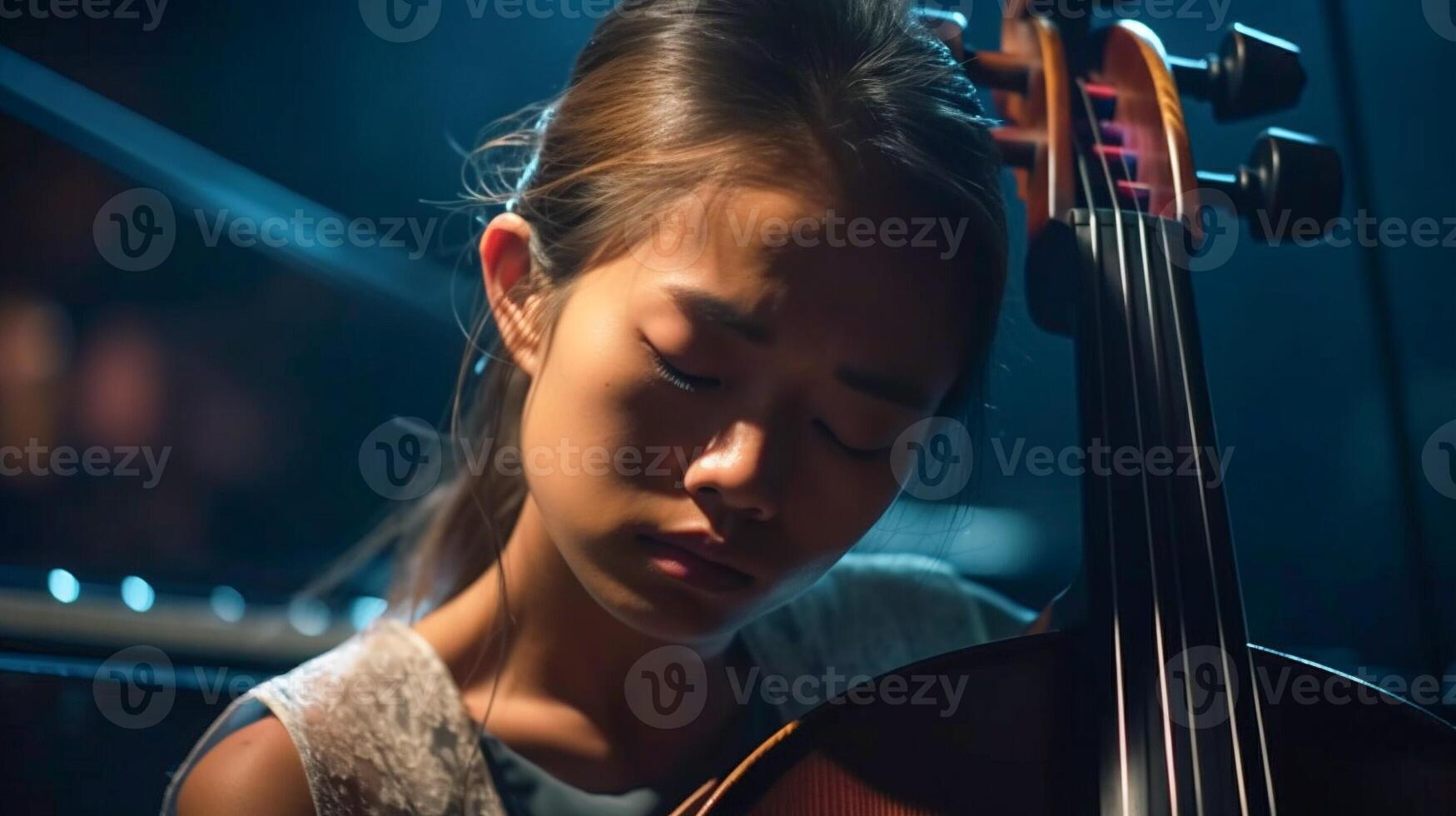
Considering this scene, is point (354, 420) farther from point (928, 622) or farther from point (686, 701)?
point (928, 622)

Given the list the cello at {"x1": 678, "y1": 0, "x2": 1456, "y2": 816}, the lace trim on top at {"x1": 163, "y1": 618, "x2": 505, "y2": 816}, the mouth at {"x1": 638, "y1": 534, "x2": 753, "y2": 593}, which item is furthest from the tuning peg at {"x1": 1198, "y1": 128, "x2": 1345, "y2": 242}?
the lace trim on top at {"x1": 163, "y1": 618, "x2": 505, "y2": 816}

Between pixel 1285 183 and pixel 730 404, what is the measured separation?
40cm

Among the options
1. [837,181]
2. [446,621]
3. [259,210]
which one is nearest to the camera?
[837,181]

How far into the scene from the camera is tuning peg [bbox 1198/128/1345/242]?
0.68 m

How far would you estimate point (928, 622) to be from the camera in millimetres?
875

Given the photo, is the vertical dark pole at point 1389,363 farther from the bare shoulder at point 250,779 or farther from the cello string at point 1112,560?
the bare shoulder at point 250,779

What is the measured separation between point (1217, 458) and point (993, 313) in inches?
5.8

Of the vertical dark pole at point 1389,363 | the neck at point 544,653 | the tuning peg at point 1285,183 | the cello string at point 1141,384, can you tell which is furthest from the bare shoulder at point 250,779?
the vertical dark pole at point 1389,363

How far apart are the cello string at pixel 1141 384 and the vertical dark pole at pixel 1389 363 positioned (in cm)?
45

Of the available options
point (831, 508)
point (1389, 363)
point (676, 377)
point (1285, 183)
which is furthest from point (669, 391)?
point (1389, 363)

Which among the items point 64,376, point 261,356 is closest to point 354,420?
point 261,356

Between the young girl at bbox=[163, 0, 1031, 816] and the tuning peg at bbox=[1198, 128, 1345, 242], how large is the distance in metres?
0.18

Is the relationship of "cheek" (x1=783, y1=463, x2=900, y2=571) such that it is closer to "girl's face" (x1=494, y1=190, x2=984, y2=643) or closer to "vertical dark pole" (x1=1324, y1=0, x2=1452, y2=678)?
"girl's face" (x1=494, y1=190, x2=984, y2=643)

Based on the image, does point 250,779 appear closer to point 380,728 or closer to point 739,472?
point 380,728
